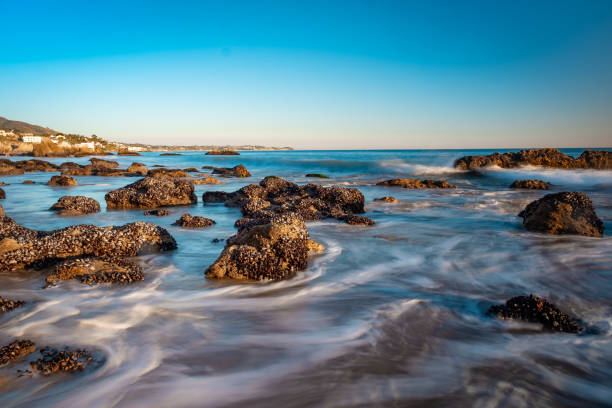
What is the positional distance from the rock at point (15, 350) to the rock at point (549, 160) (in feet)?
87.8

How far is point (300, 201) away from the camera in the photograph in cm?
924

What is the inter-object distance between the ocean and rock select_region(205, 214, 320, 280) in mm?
187

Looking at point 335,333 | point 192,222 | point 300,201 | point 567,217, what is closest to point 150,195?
point 192,222

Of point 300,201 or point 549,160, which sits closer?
point 300,201

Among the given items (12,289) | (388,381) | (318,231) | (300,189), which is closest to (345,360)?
(388,381)

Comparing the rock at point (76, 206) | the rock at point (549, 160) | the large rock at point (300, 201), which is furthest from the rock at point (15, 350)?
the rock at point (549, 160)

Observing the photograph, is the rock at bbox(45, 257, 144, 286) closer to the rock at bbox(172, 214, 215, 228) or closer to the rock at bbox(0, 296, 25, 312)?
the rock at bbox(0, 296, 25, 312)

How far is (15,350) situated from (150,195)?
319 inches

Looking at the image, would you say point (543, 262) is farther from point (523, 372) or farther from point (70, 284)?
point (70, 284)

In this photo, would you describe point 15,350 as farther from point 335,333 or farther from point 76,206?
point 76,206

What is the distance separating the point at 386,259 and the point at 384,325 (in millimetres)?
2261

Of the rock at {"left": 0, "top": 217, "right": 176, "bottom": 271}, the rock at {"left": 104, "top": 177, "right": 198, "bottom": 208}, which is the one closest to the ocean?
the rock at {"left": 0, "top": 217, "right": 176, "bottom": 271}

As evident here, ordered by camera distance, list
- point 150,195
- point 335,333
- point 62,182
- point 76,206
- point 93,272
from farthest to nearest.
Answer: point 62,182, point 150,195, point 76,206, point 93,272, point 335,333

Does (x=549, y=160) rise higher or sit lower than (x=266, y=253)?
higher
